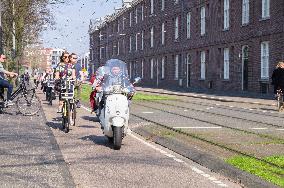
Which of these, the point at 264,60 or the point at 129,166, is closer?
the point at 129,166

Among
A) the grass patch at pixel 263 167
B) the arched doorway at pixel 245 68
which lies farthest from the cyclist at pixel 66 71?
the arched doorway at pixel 245 68

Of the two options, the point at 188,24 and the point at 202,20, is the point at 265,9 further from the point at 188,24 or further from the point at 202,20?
the point at 188,24

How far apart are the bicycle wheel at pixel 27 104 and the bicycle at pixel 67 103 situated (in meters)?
4.58

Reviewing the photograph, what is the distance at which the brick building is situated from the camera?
115 ft

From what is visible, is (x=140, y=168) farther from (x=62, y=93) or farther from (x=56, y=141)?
(x=62, y=93)

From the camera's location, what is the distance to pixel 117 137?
30.7 feet

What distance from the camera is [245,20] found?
1496 inches

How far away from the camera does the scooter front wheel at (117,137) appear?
30.7 ft

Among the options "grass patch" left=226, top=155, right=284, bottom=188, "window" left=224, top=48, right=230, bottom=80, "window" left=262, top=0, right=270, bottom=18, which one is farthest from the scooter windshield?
"window" left=224, top=48, right=230, bottom=80

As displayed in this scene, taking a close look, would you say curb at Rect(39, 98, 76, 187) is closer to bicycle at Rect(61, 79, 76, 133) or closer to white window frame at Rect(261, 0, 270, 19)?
bicycle at Rect(61, 79, 76, 133)

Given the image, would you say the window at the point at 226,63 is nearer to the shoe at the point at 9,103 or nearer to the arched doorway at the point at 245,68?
the arched doorway at the point at 245,68

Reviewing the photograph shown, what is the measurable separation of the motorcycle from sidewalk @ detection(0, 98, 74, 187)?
100 cm

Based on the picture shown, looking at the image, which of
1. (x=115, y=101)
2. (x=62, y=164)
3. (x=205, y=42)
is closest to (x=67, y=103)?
(x=115, y=101)

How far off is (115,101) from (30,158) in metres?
2.02
